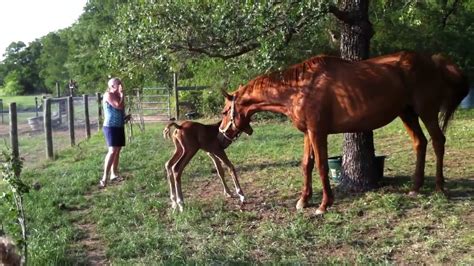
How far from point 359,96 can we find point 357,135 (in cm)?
97

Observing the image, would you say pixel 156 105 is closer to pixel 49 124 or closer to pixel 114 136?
pixel 49 124

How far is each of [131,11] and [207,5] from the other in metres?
0.91

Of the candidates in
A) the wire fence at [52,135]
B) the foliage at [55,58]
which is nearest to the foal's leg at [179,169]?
the wire fence at [52,135]

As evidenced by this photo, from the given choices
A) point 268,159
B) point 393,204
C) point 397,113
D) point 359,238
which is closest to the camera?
point 359,238

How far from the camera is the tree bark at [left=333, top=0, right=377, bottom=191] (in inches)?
266

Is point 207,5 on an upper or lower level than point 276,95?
upper

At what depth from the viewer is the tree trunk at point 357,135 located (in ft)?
22.2

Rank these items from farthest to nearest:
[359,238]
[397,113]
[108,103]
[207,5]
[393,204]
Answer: [108,103] < [207,5] < [397,113] < [393,204] < [359,238]

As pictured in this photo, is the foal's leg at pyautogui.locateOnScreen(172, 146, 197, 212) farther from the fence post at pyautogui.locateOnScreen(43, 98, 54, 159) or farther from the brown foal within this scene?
the fence post at pyautogui.locateOnScreen(43, 98, 54, 159)

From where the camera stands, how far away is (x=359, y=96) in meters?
6.07

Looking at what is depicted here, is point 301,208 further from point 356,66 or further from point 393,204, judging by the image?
point 356,66

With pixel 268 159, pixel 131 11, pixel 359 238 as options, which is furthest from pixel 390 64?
pixel 268 159

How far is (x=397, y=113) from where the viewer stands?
20.6 ft

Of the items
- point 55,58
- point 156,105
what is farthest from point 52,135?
point 55,58
